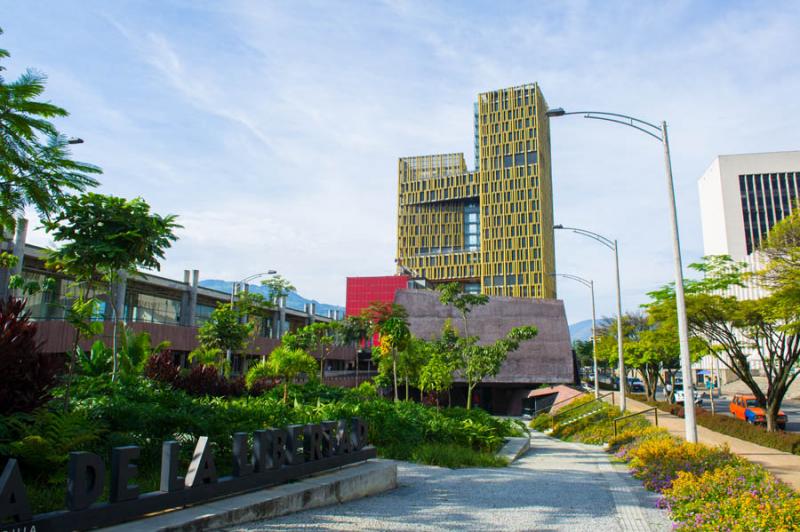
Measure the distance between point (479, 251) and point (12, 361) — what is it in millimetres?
129075

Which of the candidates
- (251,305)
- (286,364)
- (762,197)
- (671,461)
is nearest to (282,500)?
(671,461)

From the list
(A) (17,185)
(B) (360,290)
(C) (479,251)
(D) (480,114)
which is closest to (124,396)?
(A) (17,185)

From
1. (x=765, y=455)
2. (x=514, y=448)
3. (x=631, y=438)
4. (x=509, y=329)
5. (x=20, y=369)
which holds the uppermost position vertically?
(x=509, y=329)

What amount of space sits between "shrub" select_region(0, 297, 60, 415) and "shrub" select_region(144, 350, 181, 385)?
9.85 m

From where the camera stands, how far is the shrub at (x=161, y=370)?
793 inches

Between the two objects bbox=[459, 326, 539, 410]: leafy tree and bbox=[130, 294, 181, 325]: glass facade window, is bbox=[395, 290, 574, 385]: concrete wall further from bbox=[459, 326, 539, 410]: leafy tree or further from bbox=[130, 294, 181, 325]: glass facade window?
bbox=[130, 294, 181, 325]: glass facade window

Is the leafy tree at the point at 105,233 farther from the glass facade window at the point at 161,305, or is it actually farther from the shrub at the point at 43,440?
the glass facade window at the point at 161,305

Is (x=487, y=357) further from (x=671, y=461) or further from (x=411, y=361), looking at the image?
(x=671, y=461)

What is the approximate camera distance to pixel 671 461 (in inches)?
511

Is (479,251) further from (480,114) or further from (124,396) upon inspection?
(124,396)

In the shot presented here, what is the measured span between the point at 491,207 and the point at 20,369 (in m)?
129

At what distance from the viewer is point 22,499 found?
5.87 metres

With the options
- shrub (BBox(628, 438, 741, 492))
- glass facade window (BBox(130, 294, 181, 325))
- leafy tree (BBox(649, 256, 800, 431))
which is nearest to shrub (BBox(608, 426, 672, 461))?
shrub (BBox(628, 438, 741, 492))

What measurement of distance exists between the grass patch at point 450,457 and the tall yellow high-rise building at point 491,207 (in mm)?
107153
